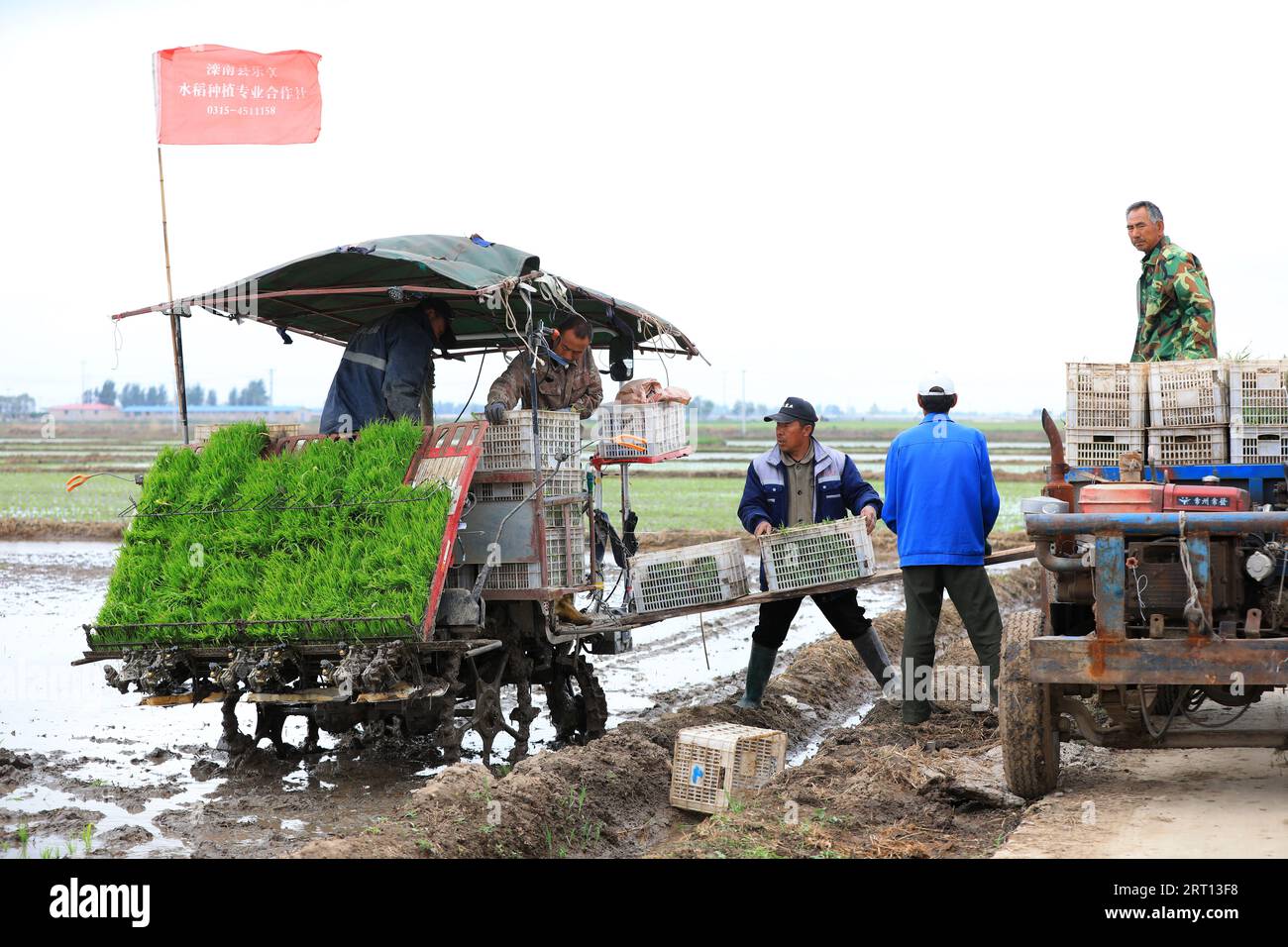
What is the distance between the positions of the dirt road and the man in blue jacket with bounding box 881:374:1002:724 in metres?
0.98

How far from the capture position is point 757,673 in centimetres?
897

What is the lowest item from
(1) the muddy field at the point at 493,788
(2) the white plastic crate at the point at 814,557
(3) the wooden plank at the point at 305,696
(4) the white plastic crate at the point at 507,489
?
(1) the muddy field at the point at 493,788

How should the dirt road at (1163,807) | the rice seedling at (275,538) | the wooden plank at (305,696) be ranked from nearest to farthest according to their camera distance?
the dirt road at (1163,807) < the wooden plank at (305,696) < the rice seedling at (275,538)

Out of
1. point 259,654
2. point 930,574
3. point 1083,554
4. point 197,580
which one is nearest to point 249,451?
point 197,580

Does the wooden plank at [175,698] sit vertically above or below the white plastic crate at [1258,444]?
below

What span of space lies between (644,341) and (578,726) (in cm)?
309

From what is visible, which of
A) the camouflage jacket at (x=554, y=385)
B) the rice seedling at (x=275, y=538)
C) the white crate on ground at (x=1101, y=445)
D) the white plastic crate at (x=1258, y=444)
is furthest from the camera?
the camouflage jacket at (x=554, y=385)

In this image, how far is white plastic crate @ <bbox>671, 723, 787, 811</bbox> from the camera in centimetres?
679

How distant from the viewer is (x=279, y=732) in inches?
318

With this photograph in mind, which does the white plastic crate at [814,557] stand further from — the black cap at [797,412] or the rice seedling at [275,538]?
the rice seedling at [275,538]

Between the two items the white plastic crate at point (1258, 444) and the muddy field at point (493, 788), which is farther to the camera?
the white plastic crate at point (1258, 444)

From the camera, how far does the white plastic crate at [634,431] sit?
8.77 metres

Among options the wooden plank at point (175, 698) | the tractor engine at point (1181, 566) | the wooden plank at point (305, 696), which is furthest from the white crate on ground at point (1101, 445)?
the wooden plank at point (175, 698)

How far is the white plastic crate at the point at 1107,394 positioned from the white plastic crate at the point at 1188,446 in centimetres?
13
